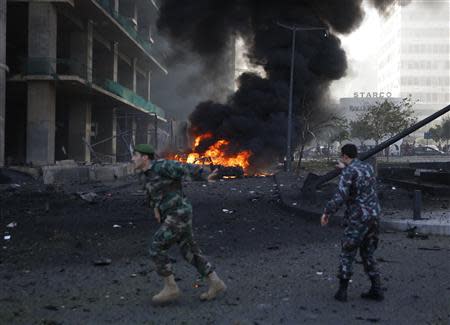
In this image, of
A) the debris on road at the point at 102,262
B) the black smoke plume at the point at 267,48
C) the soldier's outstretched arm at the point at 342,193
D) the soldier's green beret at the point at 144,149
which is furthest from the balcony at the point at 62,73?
the soldier's outstretched arm at the point at 342,193

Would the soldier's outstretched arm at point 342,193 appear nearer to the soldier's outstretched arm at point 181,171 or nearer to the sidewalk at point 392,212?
the soldier's outstretched arm at point 181,171

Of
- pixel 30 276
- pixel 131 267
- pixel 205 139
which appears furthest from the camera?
pixel 205 139

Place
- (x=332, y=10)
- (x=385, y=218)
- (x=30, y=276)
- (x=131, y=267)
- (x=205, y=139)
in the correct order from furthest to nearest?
1. (x=332, y=10)
2. (x=205, y=139)
3. (x=385, y=218)
4. (x=131, y=267)
5. (x=30, y=276)

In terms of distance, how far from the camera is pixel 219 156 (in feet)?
81.4

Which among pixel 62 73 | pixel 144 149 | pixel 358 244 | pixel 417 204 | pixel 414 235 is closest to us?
pixel 144 149

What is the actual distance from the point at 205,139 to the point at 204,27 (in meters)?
7.13

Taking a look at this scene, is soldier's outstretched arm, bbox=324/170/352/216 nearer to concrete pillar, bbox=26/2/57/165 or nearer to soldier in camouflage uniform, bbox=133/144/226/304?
soldier in camouflage uniform, bbox=133/144/226/304

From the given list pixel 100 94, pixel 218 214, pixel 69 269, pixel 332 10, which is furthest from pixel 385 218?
pixel 100 94

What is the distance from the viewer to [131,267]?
20.3 ft

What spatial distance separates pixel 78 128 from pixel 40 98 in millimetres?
4577

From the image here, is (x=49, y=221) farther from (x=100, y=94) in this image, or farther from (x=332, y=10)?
(x=332, y=10)

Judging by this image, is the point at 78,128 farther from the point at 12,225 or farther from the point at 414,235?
the point at 414,235

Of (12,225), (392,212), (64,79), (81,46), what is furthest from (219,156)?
(12,225)

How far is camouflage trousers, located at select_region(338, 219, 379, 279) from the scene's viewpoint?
4.76 metres
